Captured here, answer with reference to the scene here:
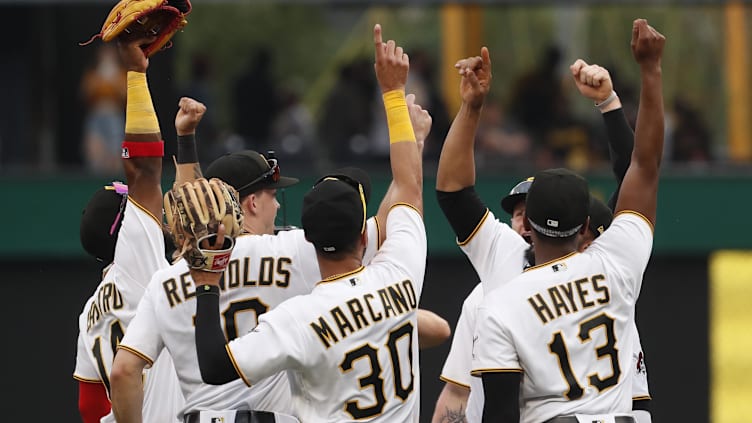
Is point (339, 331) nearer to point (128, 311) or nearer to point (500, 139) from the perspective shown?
point (128, 311)

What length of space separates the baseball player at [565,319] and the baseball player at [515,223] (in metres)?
0.35

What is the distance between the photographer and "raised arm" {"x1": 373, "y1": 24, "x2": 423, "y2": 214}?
457 centimetres

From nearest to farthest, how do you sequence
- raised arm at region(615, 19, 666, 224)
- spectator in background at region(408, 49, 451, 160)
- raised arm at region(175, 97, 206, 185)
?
raised arm at region(615, 19, 666, 224) < raised arm at region(175, 97, 206, 185) < spectator in background at region(408, 49, 451, 160)

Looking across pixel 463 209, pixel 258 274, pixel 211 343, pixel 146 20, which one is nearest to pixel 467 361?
pixel 463 209

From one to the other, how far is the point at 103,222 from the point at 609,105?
227cm

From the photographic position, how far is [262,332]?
3.99 m

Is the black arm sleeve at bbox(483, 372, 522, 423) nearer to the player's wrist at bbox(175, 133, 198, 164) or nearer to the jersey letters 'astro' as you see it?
Answer: the jersey letters 'astro'

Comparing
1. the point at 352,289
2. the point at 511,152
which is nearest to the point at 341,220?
the point at 352,289

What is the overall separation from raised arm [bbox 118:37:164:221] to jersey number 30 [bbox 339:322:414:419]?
1.34 meters

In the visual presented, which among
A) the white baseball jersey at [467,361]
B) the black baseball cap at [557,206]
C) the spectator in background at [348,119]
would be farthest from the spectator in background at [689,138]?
the black baseball cap at [557,206]

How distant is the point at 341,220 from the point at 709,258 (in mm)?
5548

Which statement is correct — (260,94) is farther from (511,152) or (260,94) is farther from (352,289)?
(352,289)

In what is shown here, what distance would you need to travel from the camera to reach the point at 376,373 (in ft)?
13.6

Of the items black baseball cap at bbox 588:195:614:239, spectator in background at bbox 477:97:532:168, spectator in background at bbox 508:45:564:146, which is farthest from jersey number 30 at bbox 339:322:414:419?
spectator in background at bbox 508:45:564:146
